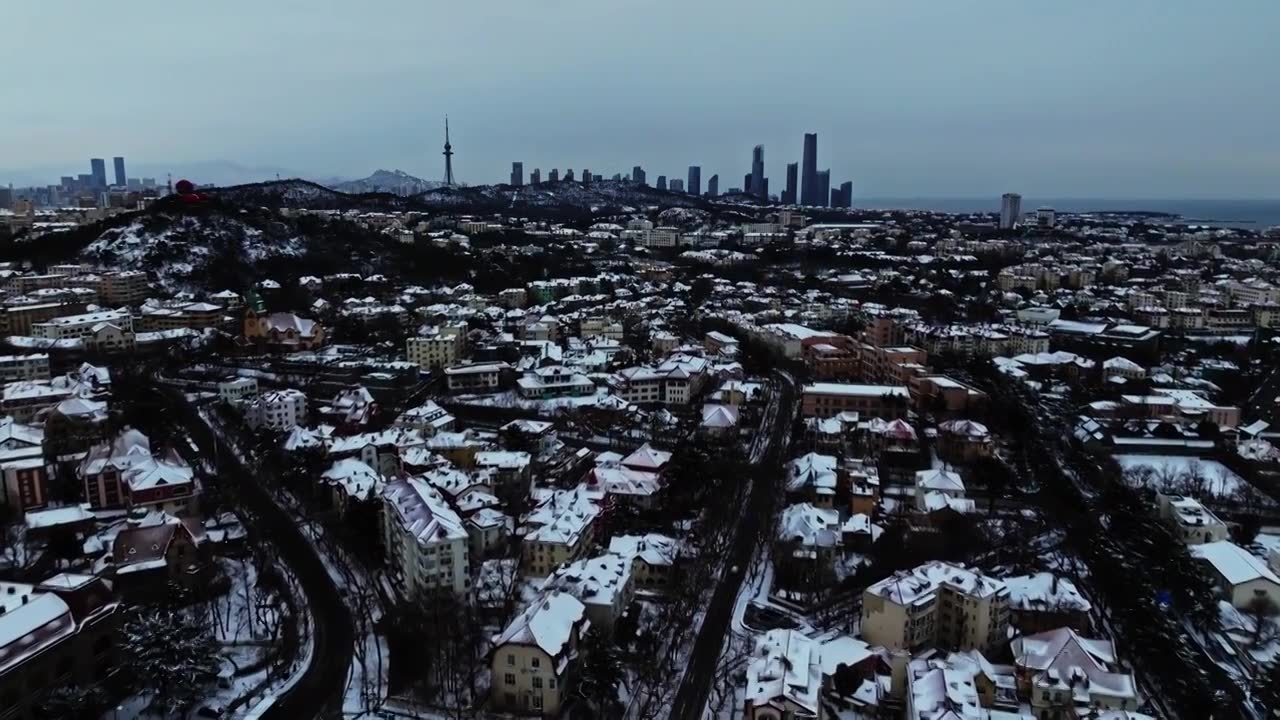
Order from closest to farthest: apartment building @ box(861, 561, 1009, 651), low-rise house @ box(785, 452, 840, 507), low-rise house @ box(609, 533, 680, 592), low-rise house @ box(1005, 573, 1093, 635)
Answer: apartment building @ box(861, 561, 1009, 651) < low-rise house @ box(1005, 573, 1093, 635) < low-rise house @ box(609, 533, 680, 592) < low-rise house @ box(785, 452, 840, 507)

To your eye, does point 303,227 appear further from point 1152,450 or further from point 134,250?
point 1152,450

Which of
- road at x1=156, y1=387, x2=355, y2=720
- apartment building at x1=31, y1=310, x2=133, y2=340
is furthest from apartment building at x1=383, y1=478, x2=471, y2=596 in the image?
apartment building at x1=31, y1=310, x2=133, y2=340

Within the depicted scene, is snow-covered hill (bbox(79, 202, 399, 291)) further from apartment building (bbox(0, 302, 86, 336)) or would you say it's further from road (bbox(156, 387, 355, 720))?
road (bbox(156, 387, 355, 720))

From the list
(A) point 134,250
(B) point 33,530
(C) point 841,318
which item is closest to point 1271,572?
(B) point 33,530

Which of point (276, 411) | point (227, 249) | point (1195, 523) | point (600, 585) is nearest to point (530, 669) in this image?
point (600, 585)

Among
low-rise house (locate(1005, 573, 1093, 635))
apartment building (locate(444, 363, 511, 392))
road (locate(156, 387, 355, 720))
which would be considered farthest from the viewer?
apartment building (locate(444, 363, 511, 392))

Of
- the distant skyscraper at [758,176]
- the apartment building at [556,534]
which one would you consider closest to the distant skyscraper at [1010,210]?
the distant skyscraper at [758,176]

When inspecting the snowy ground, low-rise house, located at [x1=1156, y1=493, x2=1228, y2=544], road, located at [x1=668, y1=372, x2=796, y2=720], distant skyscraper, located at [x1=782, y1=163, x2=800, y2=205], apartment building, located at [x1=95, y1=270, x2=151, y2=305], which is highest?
distant skyscraper, located at [x1=782, y1=163, x2=800, y2=205]

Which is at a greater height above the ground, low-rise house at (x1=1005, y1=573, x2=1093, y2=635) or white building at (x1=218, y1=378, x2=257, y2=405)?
white building at (x1=218, y1=378, x2=257, y2=405)
